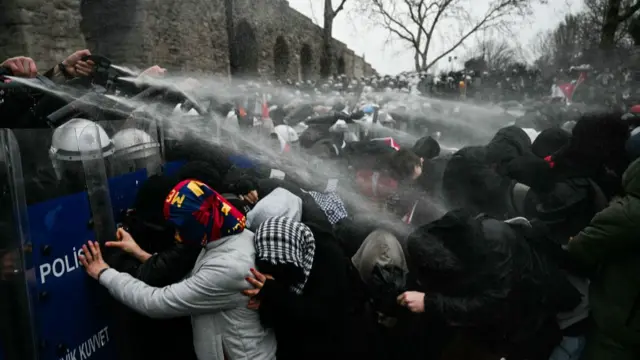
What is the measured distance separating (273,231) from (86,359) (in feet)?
3.13

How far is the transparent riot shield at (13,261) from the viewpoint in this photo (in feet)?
5.13

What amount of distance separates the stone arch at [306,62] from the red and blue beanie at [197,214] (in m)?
23.4

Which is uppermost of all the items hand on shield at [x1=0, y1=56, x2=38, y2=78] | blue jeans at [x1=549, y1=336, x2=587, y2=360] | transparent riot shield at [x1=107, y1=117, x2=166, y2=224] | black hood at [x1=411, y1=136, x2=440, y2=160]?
hand on shield at [x1=0, y1=56, x2=38, y2=78]

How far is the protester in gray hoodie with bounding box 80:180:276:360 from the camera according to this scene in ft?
5.86

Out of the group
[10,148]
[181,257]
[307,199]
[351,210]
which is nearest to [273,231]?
[181,257]

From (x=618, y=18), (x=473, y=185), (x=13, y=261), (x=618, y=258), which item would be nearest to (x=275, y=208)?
(x=13, y=261)

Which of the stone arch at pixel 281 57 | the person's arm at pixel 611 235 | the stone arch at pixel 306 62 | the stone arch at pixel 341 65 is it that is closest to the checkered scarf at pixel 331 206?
the person's arm at pixel 611 235

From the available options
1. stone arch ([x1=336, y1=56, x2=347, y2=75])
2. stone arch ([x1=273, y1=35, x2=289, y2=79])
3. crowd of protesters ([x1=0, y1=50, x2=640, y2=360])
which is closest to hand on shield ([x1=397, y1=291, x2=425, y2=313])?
crowd of protesters ([x1=0, y1=50, x2=640, y2=360])

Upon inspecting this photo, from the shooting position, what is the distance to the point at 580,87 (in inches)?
399

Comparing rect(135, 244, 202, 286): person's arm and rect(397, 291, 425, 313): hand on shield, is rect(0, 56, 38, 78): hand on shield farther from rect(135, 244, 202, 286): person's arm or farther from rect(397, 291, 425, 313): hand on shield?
rect(397, 291, 425, 313): hand on shield

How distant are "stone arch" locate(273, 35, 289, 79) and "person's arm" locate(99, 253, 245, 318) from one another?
66.1 feet

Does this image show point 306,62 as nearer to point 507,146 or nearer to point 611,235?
point 507,146

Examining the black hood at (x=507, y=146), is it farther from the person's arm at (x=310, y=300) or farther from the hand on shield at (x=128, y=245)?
the hand on shield at (x=128, y=245)

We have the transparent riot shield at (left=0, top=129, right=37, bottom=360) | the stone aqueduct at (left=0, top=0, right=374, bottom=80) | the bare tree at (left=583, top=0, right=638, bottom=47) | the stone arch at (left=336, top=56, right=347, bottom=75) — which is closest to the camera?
the transparent riot shield at (left=0, top=129, right=37, bottom=360)
